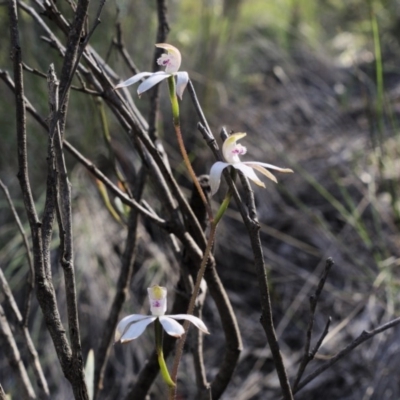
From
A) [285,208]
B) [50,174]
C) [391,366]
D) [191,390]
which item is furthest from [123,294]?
[285,208]

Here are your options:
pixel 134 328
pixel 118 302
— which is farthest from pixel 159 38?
pixel 134 328

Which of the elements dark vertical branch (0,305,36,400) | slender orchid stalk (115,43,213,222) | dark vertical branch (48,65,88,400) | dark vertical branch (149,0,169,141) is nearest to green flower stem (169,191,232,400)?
slender orchid stalk (115,43,213,222)

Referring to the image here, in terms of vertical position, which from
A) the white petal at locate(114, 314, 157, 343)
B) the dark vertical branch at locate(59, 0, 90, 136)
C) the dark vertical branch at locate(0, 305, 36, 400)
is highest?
the dark vertical branch at locate(59, 0, 90, 136)

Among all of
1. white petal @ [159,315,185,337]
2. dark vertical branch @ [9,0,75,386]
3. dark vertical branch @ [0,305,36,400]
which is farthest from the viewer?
dark vertical branch @ [0,305,36,400]

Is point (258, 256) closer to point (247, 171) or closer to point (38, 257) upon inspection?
point (247, 171)

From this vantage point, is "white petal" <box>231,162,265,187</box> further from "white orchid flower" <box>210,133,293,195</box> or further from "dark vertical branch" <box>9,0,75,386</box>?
"dark vertical branch" <box>9,0,75,386</box>

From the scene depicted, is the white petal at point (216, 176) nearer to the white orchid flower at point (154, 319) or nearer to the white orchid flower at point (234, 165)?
the white orchid flower at point (234, 165)
